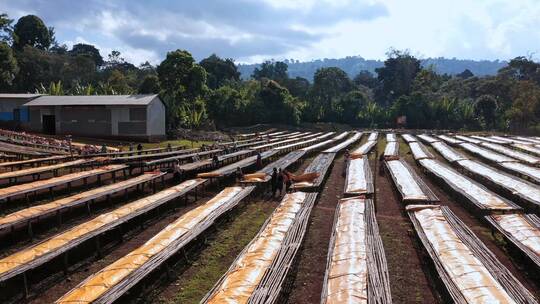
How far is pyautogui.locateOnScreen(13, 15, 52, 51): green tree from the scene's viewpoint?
77250 millimetres

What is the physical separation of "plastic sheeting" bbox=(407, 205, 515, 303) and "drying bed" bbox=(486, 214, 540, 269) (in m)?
1.38

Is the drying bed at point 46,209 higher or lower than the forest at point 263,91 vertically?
lower

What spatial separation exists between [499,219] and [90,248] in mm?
11480

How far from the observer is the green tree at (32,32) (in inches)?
3041

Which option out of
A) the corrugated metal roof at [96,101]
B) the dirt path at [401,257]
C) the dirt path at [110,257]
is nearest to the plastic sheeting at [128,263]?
the dirt path at [110,257]

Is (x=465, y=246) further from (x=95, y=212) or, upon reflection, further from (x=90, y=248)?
(x=95, y=212)

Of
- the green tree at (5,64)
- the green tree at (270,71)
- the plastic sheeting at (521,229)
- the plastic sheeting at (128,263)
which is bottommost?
the plastic sheeting at (128,263)

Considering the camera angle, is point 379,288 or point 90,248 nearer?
point 379,288

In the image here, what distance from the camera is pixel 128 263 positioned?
9312 mm

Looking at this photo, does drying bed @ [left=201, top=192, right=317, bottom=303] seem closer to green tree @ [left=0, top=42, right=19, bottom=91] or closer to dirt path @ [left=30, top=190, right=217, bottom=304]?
dirt path @ [left=30, top=190, right=217, bottom=304]

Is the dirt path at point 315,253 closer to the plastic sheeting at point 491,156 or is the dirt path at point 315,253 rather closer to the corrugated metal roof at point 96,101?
the plastic sheeting at point 491,156

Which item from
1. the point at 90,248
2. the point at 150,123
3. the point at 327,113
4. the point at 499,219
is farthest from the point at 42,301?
the point at 327,113

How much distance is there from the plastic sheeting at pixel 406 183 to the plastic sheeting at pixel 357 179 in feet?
4.05

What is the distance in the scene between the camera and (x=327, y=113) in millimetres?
73000
